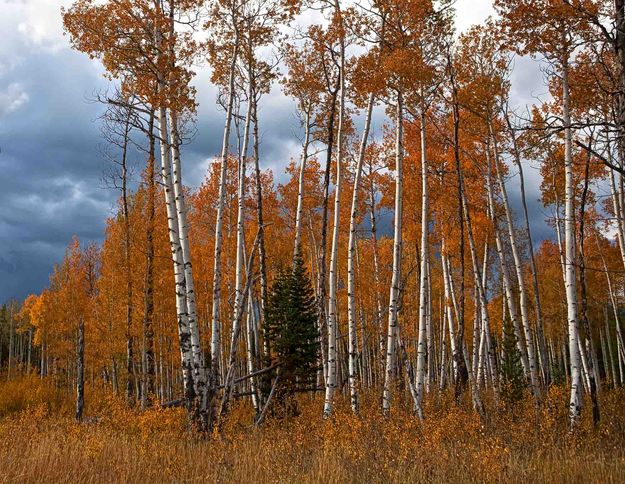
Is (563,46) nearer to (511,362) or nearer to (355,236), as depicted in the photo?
(355,236)

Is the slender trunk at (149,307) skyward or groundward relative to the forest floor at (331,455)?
skyward

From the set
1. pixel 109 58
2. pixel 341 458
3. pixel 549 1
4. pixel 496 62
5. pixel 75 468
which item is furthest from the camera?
pixel 496 62

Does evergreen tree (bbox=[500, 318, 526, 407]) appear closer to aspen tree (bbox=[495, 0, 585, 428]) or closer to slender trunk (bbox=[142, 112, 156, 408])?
aspen tree (bbox=[495, 0, 585, 428])

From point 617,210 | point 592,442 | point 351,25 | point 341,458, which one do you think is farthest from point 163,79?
point 617,210

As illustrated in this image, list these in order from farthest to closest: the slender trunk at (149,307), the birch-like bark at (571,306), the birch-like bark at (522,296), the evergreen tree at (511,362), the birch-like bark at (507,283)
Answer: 1. the evergreen tree at (511,362)
2. the slender trunk at (149,307)
3. the birch-like bark at (507,283)
4. the birch-like bark at (522,296)
5. the birch-like bark at (571,306)

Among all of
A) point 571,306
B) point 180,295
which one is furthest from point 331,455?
point 571,306

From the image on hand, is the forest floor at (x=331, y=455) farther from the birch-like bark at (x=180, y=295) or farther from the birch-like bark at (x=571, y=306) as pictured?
the birch-like bark at (x=180, y=295)

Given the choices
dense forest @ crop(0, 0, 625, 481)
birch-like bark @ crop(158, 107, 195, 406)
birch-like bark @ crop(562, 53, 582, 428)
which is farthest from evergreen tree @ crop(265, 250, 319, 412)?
birch-like bark @ crop(562, 53, 582, 428)

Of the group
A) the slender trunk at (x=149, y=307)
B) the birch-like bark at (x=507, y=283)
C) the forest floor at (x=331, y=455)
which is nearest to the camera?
the forest floor at (x=331, y=455)

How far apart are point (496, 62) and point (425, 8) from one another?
128 inches

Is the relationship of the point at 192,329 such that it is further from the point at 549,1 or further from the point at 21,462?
the point at 549,1

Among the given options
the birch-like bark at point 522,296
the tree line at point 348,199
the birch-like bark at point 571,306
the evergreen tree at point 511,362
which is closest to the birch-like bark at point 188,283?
the tree line at point 348,199

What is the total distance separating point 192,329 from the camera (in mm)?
9078

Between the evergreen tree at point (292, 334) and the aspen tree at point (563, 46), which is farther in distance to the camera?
the evergreen tree at point (292, 334)
